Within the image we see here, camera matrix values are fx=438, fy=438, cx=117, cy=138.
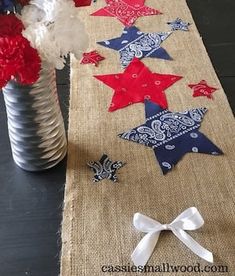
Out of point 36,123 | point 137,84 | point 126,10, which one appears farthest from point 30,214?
point 126,10

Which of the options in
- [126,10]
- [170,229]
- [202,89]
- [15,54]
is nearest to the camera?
[15,54]

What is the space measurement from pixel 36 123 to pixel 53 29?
181 millimetres

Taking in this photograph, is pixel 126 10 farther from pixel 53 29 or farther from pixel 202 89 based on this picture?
pixel 53 29

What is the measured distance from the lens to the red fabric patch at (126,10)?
120 cm

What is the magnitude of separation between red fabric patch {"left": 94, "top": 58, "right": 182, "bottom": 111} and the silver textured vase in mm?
207

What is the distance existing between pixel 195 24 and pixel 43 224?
0.73 m

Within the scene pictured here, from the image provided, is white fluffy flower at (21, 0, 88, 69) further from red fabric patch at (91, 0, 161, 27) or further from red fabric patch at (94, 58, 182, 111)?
red fabric patch at (91, 0, 161, 27)

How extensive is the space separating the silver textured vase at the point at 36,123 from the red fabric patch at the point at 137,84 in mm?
207

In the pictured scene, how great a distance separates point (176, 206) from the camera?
708mm

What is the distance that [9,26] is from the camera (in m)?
0.56

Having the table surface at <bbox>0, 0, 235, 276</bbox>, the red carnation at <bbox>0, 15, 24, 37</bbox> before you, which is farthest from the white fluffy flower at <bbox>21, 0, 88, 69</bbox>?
the table surface at <bbox>0, 0, 235, 276</bbox>

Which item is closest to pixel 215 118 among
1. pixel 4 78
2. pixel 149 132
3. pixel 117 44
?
pixel 149 132

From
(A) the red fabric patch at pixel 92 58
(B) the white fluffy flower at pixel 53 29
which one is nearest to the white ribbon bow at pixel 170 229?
(B) the white fluffy flower at pixel 53 29

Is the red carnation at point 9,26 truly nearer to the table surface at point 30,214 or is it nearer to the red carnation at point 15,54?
the red carnation at point 15,54
